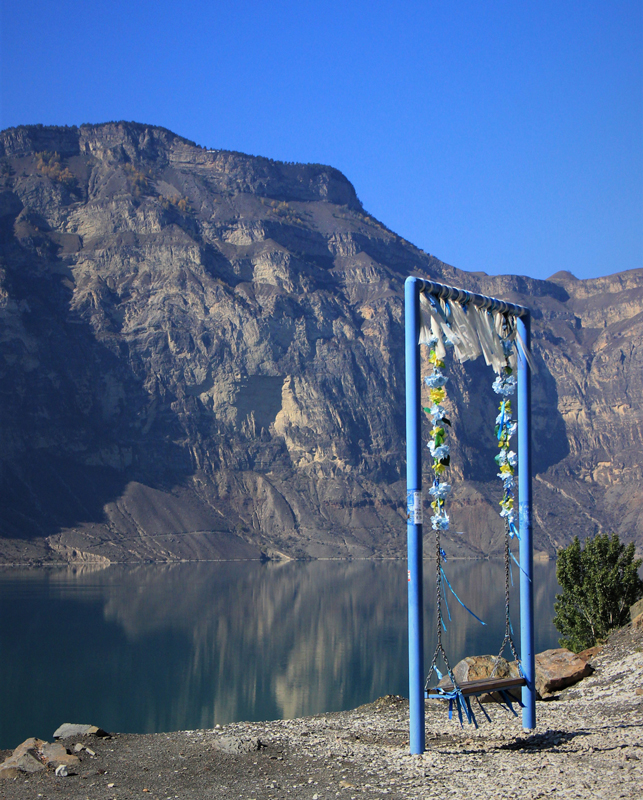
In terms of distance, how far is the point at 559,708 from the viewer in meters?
12.8

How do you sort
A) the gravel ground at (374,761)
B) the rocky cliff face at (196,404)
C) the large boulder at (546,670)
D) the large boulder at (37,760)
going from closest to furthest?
the gravel ground at (374,761) < the large boulder at (37,760) < the large boulder at (546,670) < the rocky cliff face at (196,404)

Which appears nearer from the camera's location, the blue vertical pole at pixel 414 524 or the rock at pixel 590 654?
the blue vertical pole at pixel 414 524

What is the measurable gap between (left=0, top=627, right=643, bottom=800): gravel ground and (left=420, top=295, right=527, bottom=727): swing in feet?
2.13

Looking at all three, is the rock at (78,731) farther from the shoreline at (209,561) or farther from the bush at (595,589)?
the shoreline at (209,561)

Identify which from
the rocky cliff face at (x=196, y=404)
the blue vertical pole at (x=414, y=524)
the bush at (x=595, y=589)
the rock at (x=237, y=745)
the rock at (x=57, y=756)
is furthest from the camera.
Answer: the rocky cliff face at (x=196, y=404)

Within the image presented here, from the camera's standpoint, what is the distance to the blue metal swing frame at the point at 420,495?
9688mm

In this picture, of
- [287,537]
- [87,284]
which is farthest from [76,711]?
[87,284]

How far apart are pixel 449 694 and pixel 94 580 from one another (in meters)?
109

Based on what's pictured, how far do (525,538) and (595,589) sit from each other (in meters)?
10.3

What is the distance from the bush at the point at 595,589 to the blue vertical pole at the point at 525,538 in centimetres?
962

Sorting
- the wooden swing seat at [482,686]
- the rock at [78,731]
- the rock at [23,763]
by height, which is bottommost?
the rock at [78,731]

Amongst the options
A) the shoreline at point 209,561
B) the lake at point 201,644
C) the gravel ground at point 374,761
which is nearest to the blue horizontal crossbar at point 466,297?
the gravel ground at point 374,761

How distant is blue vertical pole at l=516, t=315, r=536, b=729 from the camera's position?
10.9 m

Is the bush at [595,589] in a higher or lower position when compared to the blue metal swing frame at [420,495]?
lower
